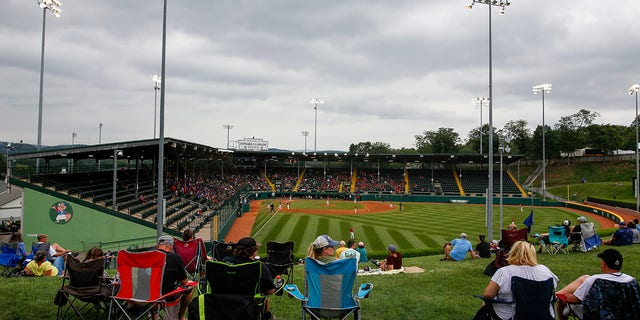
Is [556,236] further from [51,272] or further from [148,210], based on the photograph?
[148,210]

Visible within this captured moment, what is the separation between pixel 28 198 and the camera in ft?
70.8

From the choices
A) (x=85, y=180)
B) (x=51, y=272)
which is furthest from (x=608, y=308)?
(x=85, y=180)

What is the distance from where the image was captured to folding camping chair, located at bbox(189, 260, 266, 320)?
4.72 metres

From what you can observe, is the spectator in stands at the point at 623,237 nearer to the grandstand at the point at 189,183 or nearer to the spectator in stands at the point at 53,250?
the grandstand at the point at 189,183

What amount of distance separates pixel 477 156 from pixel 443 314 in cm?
5897

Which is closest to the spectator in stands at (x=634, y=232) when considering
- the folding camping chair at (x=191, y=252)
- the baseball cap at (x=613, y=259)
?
the baseball cap at (x=613, y=259)

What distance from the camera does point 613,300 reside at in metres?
4.48

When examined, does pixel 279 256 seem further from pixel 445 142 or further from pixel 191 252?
pixel 445 142

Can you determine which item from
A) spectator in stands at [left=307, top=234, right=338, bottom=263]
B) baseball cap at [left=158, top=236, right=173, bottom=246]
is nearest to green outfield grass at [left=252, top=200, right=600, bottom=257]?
spectator in stands at [left=307, top=234, right=338, bottom=263]

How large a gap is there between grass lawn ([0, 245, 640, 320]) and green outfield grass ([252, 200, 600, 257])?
29.3 feet

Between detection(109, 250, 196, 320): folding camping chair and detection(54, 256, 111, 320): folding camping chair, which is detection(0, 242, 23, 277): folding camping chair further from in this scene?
detection(109, 250, 196, 320): folding camping chair

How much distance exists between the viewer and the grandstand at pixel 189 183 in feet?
72.4

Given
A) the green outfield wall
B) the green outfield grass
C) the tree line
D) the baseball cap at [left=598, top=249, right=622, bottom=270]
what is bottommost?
the green outfield grass

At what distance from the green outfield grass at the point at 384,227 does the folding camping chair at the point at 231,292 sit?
14572mm
